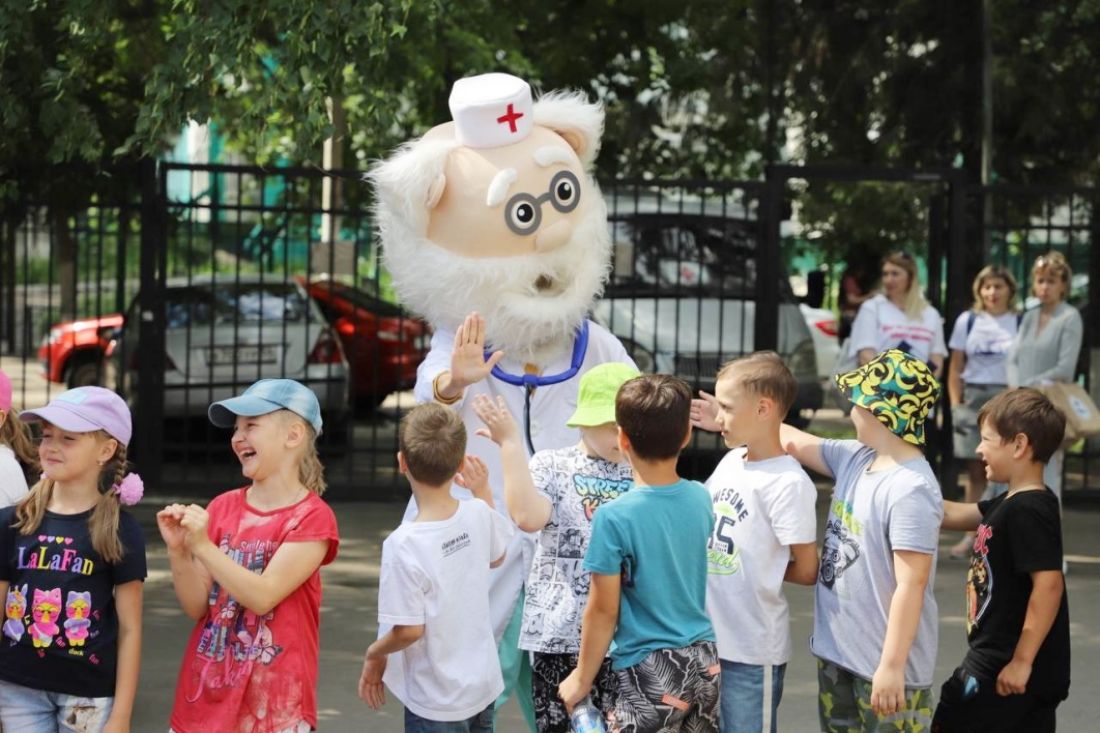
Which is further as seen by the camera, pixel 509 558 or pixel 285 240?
pixel 285 240

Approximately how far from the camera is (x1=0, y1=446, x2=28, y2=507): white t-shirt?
434 cm

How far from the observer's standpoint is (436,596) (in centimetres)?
384

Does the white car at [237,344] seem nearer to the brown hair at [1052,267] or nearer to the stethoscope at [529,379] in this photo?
the brown hair at [1052,267]

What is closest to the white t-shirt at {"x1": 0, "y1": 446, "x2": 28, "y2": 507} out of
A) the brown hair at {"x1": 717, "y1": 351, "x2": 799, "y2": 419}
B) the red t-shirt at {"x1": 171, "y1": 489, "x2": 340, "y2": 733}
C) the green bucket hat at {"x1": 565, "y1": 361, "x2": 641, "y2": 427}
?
the red t-shirt at {"x1": 171, "y1": 489, "x2": 340, "y2": 733}

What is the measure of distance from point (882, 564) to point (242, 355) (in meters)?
7.32

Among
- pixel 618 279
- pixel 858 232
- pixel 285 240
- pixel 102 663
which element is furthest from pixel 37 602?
pixel 858 232

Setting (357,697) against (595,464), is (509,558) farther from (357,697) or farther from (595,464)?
(357,697)

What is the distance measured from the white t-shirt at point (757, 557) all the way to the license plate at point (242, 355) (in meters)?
6.71

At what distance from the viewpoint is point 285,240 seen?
33.4 feet

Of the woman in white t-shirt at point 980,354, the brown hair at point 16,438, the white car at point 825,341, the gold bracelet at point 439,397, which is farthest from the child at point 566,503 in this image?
the white car at point 825,341

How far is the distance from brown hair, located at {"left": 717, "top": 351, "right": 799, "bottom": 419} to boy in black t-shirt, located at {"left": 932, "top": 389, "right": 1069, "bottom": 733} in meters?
0.55

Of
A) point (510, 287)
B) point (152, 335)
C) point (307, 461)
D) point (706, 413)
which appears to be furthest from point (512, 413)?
point (152, 335)

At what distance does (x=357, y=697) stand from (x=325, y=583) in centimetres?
207

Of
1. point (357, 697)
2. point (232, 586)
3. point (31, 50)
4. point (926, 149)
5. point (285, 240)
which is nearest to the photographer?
point (232, 586)
